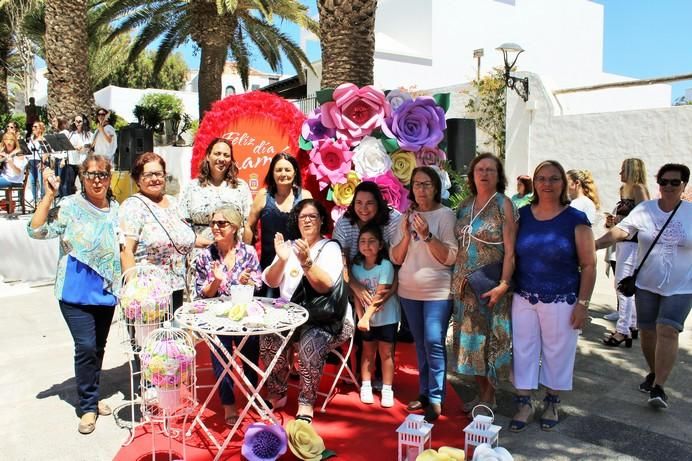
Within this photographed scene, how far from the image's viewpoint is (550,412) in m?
3.84

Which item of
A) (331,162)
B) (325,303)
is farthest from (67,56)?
(325,303)

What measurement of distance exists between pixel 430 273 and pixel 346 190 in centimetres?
121

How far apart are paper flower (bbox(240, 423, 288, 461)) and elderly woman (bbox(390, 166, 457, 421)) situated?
42.7 inches

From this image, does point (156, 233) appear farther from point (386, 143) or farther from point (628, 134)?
point (628, 134)

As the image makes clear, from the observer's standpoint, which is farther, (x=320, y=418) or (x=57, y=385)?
(x=57, y=385)

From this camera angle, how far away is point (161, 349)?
316 cm

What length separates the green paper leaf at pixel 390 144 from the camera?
4746mm

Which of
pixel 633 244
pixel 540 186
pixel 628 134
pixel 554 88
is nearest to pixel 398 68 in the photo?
pixel 554 88

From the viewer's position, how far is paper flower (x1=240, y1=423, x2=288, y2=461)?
3.24 metres

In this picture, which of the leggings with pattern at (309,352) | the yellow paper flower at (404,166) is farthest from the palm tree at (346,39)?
the leggings with pattern at (309,352)

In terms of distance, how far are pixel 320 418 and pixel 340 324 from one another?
2.16 feet

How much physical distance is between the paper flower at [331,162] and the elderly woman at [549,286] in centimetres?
155

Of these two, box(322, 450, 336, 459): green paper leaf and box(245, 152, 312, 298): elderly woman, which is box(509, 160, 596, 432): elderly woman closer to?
box(322, 450, 336, 459): green paper leaf

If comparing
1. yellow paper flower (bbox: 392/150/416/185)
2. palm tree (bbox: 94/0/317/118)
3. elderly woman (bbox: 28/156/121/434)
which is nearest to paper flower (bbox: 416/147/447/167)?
yellow paper flower (bbox: 392/150/416/185)
